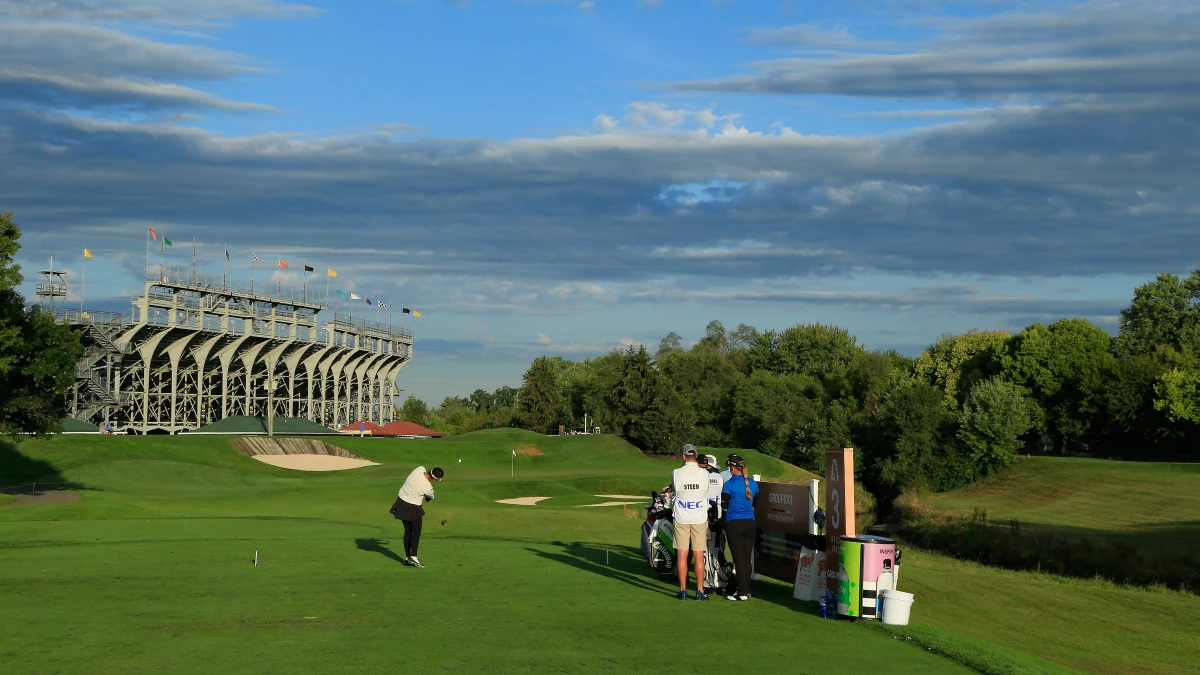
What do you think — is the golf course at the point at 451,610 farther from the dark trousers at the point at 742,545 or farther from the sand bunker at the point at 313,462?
the sand bunker at the point at 313,462

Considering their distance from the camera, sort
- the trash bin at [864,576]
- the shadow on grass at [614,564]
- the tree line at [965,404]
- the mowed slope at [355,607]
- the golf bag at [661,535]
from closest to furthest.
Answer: the mowed slope at [355,607]
the trash bin at [864,576]
the shadow on grass at [614,564]
the golf bag at [661,535]
the tree line at [965,404]

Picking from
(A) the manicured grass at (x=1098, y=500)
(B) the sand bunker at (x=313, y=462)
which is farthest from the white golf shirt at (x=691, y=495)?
(B) the sand bunker at (x=313, y=462)

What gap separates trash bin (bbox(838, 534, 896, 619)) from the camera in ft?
49.5

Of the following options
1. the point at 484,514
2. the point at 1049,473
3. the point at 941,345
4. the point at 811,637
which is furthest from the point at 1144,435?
the point at 811,637

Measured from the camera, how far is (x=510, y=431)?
103 m

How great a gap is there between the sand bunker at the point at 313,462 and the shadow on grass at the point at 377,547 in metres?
53.1

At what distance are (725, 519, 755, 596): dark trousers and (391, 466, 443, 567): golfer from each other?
5.64 meters

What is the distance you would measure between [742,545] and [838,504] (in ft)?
5.30

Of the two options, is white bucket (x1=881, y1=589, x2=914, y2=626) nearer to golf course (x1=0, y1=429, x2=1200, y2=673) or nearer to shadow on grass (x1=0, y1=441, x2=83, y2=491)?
golf course (x1=0, y1=429, x2=1200, y2=673)

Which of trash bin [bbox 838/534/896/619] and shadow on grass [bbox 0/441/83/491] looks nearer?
trash bin [bbox 838/534/896/619]

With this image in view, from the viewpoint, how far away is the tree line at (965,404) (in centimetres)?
8506

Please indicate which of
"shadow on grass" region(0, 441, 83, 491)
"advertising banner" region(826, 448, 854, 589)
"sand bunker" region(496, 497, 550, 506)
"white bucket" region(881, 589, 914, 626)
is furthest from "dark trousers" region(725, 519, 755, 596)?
"shadow on grass" region(0, 441, 83, 491)

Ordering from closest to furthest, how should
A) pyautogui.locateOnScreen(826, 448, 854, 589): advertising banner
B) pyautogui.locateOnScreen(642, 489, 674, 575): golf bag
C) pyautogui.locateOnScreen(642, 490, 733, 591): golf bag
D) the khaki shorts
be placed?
pyautogui.locateOnScreen(826, 448, 854, 589): advertising banner, the khaki shorts, pyautogui.locateOnScreen(642, 490, 733, 591): golf bag, pyautogui.locateOnScreen(642, 489, 674, 575): golf bag

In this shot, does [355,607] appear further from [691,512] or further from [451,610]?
[691,512]
